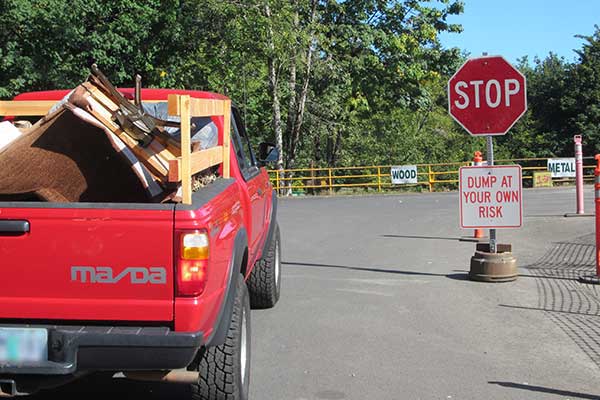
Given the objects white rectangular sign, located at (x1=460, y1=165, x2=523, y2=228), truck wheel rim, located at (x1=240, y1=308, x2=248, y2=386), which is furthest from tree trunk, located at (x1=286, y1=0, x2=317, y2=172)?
truck wheel rim, located at (x1=240, y1=308, x2=248, y2=386)

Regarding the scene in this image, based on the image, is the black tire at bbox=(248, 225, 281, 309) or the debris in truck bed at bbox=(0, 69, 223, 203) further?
the black tire at bbox=(248, 225, 281, 309)

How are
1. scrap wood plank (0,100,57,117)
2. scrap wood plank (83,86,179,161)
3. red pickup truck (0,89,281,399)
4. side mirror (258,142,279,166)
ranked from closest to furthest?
red pickup truck (0,89,281,399)
scrap wood plank (83,86,179,161)
scrap wood plank (0,100,57,117)
side mirror (258,142,279,166)

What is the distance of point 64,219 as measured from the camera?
357 centimetres

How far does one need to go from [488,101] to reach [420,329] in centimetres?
361

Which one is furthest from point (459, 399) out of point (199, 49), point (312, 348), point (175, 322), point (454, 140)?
point (454, 140)

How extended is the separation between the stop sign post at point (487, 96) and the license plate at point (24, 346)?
6544 mm

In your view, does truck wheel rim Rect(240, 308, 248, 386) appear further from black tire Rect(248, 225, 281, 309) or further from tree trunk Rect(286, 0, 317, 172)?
tree trunk Rect(286, 0, 317, 172)

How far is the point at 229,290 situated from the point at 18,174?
1303 millimetres

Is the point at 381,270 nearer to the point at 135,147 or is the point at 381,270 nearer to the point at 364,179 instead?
the point at 135,147

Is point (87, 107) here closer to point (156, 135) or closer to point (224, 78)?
point (156, 135)

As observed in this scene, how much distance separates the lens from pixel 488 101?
9.12 meters

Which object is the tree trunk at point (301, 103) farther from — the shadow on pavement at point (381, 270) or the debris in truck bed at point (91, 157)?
the debris in truck bed at point (91, 157)

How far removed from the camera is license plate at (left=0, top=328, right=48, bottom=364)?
11.8 ft

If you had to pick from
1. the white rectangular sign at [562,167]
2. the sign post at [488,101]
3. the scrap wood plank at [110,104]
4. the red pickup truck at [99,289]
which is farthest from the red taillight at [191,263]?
the white rectangular sign at [562,167]
